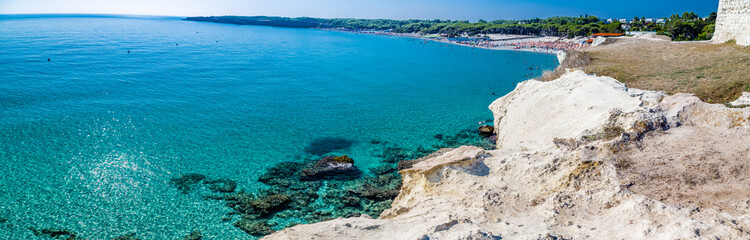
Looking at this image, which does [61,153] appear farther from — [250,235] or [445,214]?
[445,214]

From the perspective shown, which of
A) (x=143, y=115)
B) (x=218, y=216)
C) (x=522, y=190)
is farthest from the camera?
(x=143, y=115)

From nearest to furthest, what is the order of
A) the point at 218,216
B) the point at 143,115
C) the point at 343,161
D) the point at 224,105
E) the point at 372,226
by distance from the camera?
the point at 372,226
the point at 218,216
the point at 343,161
the point at 143,115
the point at 224,105

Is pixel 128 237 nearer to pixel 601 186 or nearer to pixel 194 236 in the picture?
pixel 194 236

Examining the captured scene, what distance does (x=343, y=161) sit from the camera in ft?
69.1

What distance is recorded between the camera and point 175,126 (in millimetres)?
27969

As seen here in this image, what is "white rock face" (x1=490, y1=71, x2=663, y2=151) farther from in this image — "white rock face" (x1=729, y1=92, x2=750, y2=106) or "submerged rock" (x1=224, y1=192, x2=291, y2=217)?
"submerged rock" (x1=224, y1=192, x2=291, y2=217)

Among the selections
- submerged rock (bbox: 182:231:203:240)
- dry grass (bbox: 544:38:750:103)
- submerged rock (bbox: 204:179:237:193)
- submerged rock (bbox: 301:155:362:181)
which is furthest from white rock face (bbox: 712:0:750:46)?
submerged rock (bbox: 182:231:203:240)

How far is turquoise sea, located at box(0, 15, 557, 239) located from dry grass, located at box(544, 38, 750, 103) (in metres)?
10.1

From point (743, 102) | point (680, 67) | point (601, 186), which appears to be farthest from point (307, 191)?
point (680, 67)

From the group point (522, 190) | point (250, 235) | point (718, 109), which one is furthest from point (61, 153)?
point (718, 109)

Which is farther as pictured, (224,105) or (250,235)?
(224,105)

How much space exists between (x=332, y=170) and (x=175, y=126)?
14.5 metres

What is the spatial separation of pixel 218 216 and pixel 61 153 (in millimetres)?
12675

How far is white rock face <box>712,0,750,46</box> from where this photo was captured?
26484 millimetres
